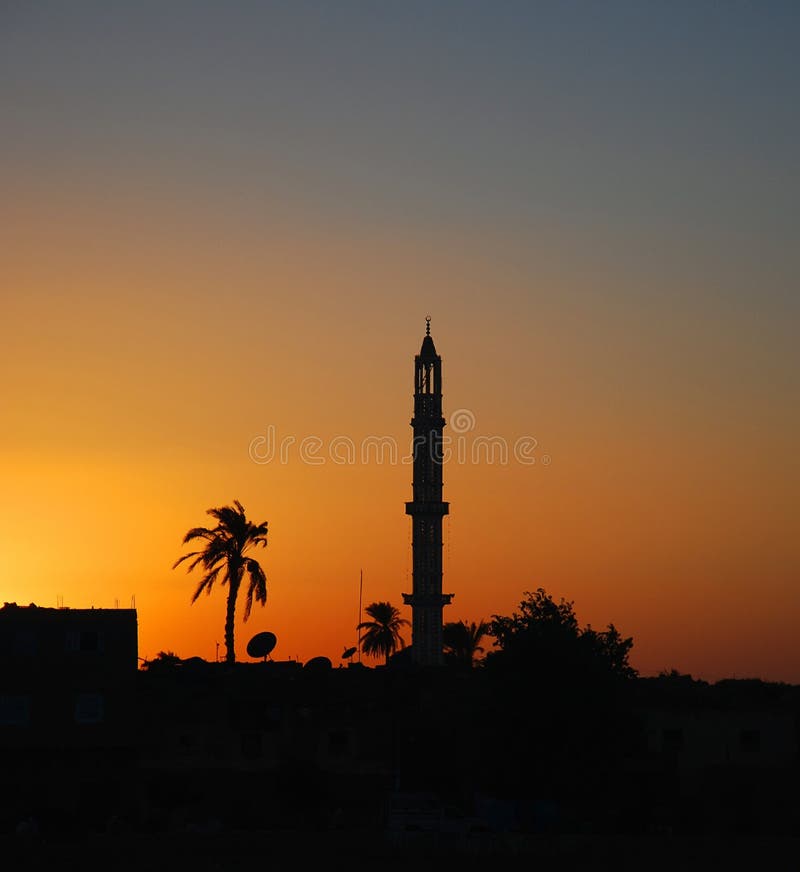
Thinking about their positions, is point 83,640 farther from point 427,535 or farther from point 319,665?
point 427,535

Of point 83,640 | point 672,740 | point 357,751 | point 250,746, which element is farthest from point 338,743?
point 672,740

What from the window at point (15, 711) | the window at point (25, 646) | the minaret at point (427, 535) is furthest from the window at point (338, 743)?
the minaret at point (427, 535)

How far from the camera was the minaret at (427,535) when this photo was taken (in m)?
128

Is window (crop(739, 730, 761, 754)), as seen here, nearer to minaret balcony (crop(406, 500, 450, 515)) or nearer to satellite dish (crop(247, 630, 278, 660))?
satellite dish (crop(247, 630, 278, 660))

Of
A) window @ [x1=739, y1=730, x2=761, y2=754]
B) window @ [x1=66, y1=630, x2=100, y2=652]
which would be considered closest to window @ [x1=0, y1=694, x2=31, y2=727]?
window @ [x1=66, y1=630, x2=100, y2=652]

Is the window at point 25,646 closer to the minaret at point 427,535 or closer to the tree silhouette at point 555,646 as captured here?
the tree silhouette at point 555,646

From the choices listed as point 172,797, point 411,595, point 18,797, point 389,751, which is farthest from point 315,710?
point 411,595

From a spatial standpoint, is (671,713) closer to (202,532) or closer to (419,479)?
(202,532)

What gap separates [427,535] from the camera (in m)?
130

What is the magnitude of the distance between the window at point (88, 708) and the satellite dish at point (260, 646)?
14.5 m

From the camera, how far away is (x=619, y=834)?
6156cm

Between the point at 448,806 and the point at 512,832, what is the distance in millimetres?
7196

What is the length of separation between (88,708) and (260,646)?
1554 centimetres

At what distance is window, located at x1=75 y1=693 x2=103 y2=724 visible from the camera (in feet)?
236
